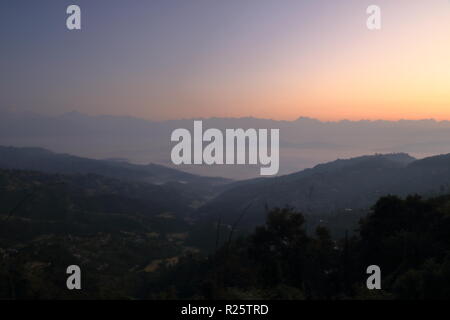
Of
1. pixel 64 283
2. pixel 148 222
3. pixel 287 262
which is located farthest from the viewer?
pixel 148 222

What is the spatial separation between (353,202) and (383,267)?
5392 inches

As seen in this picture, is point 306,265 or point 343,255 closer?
point 306,265

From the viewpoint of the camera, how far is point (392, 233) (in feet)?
97.8

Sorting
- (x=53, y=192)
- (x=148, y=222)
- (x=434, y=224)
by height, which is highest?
(x=434, y=224)

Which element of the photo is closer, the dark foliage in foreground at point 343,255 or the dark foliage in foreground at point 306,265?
the dark foliage in foreground at point 306,265

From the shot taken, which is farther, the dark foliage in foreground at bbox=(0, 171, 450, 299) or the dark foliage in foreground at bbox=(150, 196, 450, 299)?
the dark foliage in foreground at bbox=(150, 196, 450, 299)

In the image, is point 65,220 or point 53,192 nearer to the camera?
point 65,220

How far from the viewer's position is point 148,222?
493 ft

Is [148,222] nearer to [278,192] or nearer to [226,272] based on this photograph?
[278,192]

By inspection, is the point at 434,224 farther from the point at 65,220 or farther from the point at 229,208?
the point at 229,208

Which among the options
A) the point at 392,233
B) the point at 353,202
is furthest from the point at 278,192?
the point at 392,233

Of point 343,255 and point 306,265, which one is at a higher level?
point 343,255
